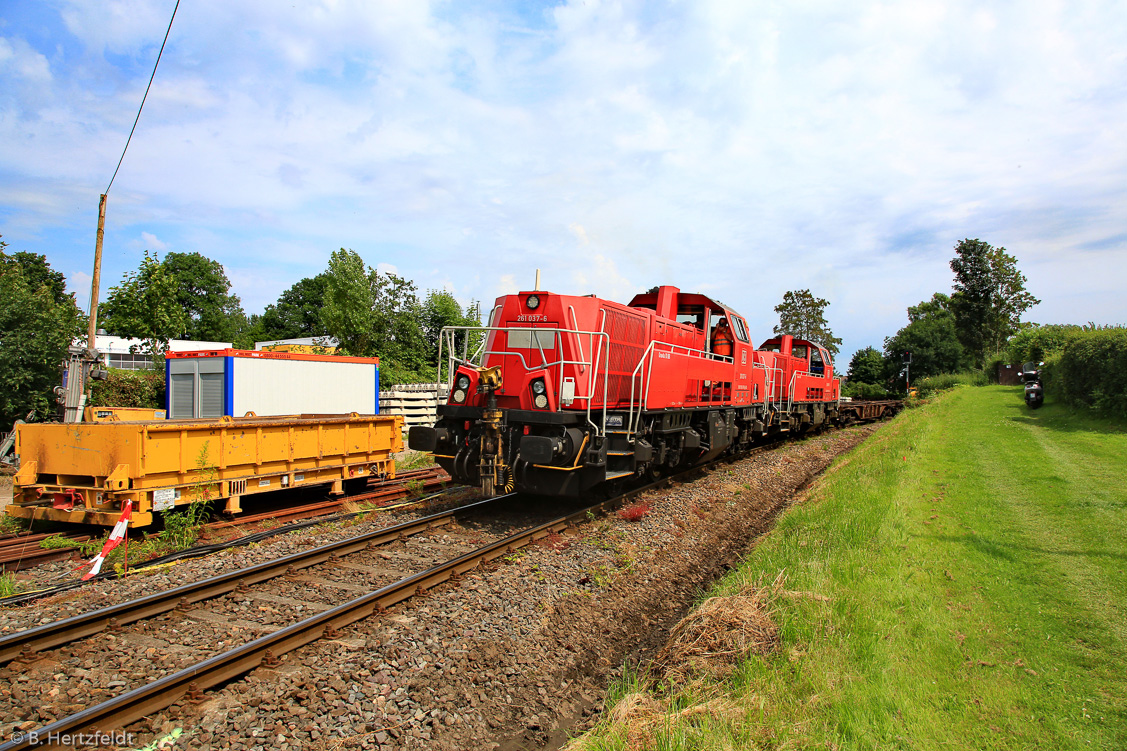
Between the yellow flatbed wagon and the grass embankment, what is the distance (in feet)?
20.7

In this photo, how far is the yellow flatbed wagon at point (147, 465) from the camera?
23.2 ft

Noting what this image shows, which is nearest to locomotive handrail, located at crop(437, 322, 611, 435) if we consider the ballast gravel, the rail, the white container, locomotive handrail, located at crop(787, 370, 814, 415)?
the ballast gravel

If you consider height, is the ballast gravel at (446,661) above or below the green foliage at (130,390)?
below

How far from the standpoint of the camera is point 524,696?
14.2 feet

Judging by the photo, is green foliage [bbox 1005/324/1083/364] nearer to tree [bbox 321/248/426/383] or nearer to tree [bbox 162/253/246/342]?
tree [bbox 321/248/426/383]

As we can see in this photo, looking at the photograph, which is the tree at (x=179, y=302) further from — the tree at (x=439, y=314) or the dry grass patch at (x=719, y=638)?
the dry grass patch at (x=719, y=638)

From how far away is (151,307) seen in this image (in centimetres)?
2145

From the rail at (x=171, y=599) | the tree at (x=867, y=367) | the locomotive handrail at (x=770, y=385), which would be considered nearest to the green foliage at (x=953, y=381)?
the tree at (x=867, y=367)

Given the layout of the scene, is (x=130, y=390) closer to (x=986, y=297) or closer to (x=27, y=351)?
(x=27, y=351)

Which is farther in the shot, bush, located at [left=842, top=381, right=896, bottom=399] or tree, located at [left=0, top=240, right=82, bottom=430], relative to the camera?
bush, located at [left=842, top=381, right=896, bottom=399]

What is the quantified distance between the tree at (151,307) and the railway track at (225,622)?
19.2m

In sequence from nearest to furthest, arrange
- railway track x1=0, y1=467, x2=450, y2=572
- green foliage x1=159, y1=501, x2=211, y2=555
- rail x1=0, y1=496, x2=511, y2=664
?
rail x1=0, y1=496, x2=511, y2=664 → railway track x1=0, y1=467, x2=450, y2=572 → green foliage x1=159, y1=501, x2=211, y2=555

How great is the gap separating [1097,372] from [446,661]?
21721mm

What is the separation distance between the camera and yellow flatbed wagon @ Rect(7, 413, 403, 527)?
7086mm
